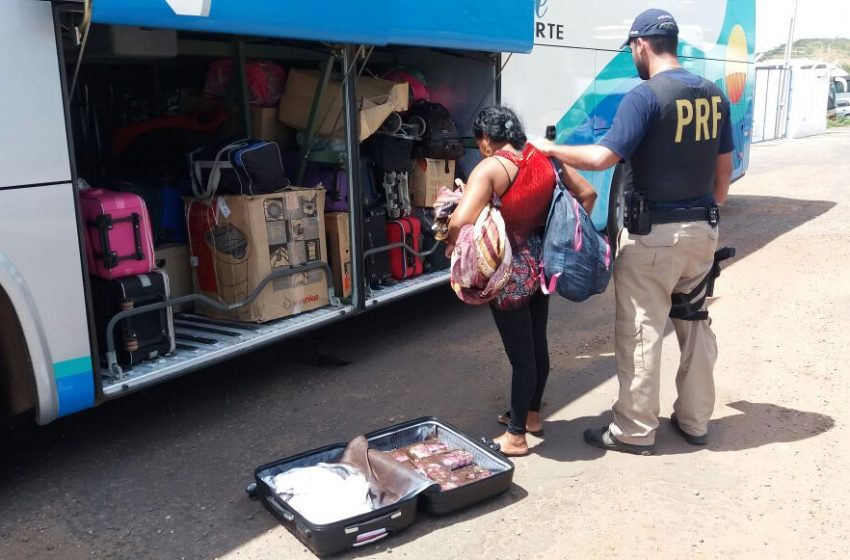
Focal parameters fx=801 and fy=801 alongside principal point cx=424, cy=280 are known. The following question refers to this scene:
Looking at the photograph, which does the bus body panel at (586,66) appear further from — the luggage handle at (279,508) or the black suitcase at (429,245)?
the luggage handle at (279,508)

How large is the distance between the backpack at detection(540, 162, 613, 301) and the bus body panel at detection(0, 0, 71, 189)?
2.12 metres

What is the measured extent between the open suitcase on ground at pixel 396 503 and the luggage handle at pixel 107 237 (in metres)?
1.29

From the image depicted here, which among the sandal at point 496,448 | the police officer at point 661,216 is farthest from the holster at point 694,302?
the sandal at point 496,448

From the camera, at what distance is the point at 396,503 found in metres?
3.15

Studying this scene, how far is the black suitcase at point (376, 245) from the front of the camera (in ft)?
18.2

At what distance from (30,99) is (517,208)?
2.07 meters

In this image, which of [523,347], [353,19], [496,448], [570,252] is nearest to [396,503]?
[496,448]

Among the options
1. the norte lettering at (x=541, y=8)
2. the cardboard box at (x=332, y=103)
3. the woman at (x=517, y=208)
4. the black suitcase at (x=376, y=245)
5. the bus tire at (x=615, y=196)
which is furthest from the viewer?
the bus tire at (x=615, y=196)

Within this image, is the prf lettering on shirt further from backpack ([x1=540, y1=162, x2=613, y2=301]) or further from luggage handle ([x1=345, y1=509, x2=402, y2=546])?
luggage handle ([x1=345, y1=509, x2=402, y2=546])

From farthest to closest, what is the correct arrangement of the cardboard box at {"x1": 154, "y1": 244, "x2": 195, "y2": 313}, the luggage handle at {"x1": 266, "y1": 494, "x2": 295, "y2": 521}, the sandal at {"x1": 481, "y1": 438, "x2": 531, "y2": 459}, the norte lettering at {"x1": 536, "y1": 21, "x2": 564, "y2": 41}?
the norte lettering at {"x1": 536, "y1": 21, "x2": 564, "y2": 41} < the cardboard box at {"x1": 154, "y1": 244, "x2": 195, "y2": 313} < the sandal at {"x1": 481, "y1": 438, "x2": 531, "y2": 459} < the luggage handle at {"x1": 266, "y1": 494, "x2": 295, "y2": 521}

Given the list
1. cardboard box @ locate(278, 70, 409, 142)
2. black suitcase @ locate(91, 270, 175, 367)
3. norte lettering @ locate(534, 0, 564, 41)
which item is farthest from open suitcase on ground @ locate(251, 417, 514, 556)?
norte lettering @ locate(534, 0, 564, 41)

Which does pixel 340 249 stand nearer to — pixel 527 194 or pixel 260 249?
pixel 260 249

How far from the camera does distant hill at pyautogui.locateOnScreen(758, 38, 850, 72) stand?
→ 9494cm

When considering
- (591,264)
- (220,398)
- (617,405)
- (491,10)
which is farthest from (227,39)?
(617,405)
